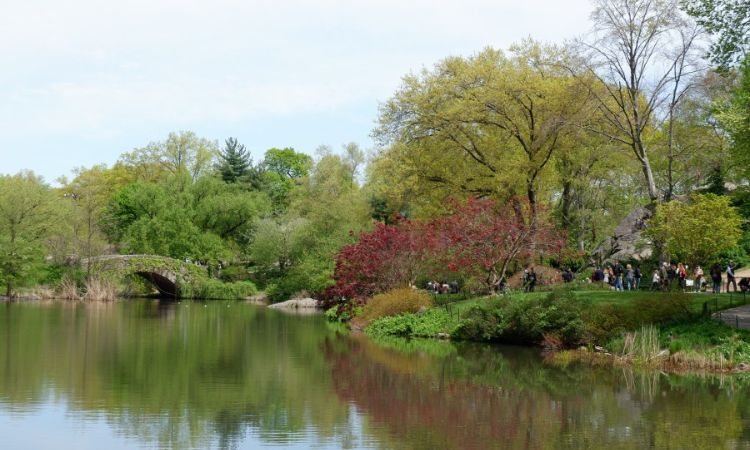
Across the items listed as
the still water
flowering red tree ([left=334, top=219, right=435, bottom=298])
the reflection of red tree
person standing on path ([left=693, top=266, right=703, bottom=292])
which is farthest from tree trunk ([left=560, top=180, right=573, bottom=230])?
the reflection of red tree

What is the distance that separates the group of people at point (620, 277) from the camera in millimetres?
33250

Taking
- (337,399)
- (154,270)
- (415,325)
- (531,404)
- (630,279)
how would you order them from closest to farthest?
(531,404) < (337,399) < (415,325) < (630,279) < (154,270)

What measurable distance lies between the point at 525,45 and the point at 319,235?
73.1ft

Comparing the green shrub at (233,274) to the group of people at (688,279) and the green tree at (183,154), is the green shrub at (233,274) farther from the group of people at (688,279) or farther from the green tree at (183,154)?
the group of people at (688,279)

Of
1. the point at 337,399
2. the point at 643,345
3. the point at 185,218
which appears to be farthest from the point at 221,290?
the point at 337,399

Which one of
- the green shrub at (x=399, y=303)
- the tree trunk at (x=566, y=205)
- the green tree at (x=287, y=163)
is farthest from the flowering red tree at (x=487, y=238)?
the green tree at (x=287, y=163)

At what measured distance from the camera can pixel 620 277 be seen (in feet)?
109

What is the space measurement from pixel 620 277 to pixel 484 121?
8.75m

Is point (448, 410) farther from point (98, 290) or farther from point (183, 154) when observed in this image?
point (183, 154)

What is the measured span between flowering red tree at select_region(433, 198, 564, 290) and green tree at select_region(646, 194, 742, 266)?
477 cm

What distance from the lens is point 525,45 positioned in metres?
36.8

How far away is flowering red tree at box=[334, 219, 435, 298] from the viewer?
35.0 m

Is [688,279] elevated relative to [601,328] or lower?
elevated

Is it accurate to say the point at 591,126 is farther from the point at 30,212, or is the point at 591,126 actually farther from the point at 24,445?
the point at 30,212
